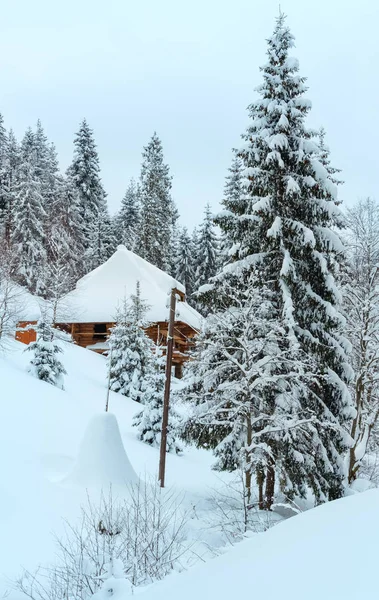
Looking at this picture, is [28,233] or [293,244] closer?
Result: [293,244]

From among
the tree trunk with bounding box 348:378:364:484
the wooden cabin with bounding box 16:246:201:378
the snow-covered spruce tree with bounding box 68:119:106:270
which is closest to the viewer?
the tree trunk with bounding box 348:378:364:484

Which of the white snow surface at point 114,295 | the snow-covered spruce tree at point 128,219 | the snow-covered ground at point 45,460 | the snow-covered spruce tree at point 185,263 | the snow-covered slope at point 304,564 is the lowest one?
the snow-covered ground at point 45,460

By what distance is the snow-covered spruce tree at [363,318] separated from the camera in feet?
53.4

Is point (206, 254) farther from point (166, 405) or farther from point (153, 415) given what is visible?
point (166, 405)

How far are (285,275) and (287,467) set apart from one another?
494 cm

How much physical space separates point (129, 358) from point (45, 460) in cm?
1423

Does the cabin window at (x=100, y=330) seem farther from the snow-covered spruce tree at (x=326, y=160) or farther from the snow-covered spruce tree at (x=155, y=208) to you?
the snow-covered spruce tree at (x=326, y=160)

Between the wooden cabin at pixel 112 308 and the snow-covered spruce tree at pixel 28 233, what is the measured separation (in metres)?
4.07

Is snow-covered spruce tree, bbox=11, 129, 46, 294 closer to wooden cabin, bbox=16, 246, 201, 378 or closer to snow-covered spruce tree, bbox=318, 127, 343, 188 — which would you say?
wooden cabin, bbox=16, 246, 201, 378

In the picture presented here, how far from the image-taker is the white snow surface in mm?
34844

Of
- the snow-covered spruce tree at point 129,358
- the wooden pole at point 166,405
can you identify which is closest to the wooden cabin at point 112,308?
the snow-covered spruce tree at point 129,358

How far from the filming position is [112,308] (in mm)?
35969

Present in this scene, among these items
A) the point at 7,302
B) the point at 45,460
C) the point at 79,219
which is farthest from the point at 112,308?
the point at 45,460

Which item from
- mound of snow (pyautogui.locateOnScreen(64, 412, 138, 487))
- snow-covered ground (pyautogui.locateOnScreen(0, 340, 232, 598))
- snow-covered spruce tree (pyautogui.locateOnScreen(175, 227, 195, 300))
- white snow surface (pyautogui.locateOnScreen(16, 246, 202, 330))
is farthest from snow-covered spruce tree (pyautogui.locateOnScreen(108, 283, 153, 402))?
snow-covered spruce tree (pyautogui.locateOnScreen(175, 227, 195, 300))
